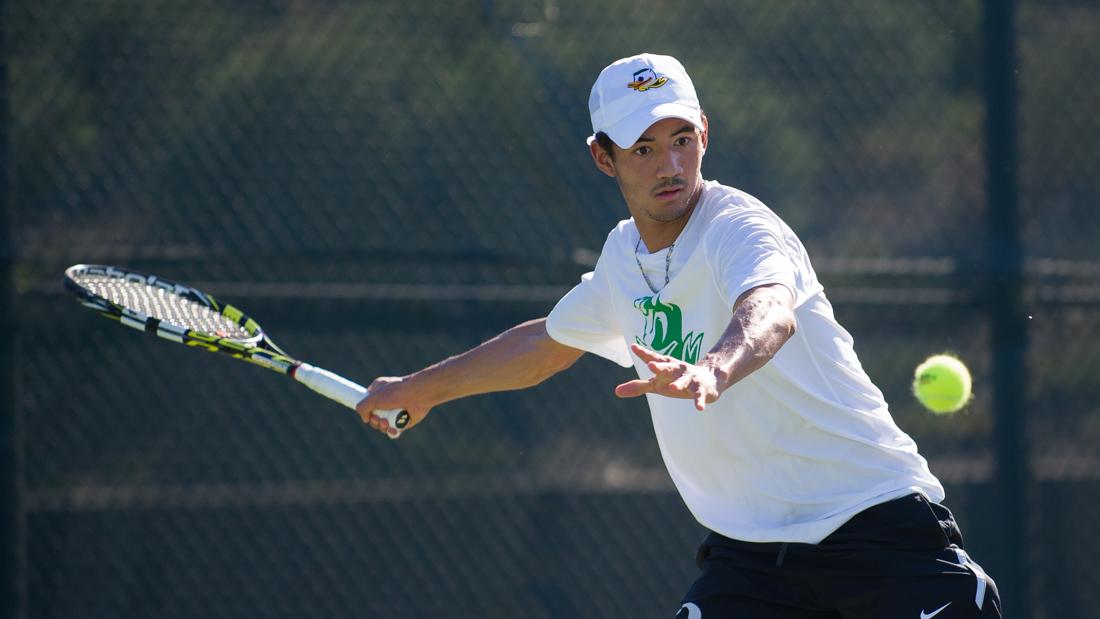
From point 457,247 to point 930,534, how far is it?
2370 millimetres

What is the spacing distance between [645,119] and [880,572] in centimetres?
107

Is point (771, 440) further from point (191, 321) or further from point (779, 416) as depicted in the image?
point (191, 321)

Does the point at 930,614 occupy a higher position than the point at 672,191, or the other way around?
the point at 672,191

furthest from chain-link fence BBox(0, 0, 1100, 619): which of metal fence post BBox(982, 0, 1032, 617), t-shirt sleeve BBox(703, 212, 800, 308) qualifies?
t-shirt sleeve BBox(703, 212, 800, 308)

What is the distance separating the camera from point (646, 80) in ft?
9.41

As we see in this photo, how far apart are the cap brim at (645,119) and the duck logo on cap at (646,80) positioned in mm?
56

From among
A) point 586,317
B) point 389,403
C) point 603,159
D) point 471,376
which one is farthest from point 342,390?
point 603,159

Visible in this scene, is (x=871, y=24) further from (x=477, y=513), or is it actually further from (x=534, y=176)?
(x=477, y=513)

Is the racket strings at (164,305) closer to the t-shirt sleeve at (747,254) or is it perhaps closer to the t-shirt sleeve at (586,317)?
the t-shirt sleeve at (586,317)

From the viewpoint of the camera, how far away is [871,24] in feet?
17.0

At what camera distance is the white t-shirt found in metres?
2.68

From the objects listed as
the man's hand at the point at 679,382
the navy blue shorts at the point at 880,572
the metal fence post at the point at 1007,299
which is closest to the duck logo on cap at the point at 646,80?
the man's hand at the point at 679,382

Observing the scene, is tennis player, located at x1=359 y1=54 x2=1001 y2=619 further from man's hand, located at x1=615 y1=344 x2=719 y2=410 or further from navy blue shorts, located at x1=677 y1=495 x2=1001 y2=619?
man's hand, located at x1=615 y1=344 x2=719 y2=410

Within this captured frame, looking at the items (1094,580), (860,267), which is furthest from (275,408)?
(1094,580)
